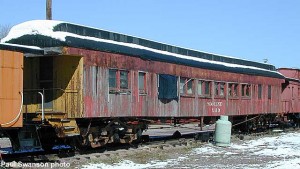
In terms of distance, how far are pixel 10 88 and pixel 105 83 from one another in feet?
12.8

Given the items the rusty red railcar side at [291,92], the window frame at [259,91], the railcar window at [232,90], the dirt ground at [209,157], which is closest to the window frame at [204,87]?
the railcar window at [232,90]

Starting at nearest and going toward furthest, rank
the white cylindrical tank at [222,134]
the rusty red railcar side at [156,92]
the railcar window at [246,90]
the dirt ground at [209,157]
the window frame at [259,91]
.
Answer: the dirt ground at [209,157] < the rusty red railcar side at [156,92] < the white cylindrical tank at [222,134] < the railcar window at [246,90] < the window frame at [259,91]

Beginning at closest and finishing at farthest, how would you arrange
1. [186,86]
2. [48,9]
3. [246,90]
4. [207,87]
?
[186,86]
[48,9]
[207,87]
[246,90]

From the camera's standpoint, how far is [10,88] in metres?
10.8

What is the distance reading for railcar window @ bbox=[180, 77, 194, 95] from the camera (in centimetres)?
1848

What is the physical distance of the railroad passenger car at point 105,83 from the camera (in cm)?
1302

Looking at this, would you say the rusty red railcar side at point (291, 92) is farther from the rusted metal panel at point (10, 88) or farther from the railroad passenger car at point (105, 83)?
the rusted metal panel at point (10, 88)

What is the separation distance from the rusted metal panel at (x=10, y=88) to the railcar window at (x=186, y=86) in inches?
340

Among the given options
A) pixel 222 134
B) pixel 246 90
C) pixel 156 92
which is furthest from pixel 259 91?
pixel 156 92

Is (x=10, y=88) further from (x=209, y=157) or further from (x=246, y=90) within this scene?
(x=246, y=90)

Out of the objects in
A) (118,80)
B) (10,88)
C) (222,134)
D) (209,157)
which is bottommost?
(209,157)

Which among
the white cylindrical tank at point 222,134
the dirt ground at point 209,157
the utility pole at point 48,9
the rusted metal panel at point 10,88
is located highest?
the utility pole at point 48,9

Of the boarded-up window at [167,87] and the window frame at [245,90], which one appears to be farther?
the window frame at [245,90]

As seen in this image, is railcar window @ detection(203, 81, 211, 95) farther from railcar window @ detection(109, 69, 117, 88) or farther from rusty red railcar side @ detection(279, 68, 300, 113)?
rusty red railcar side @ detection(279, 68, 300, 113)
